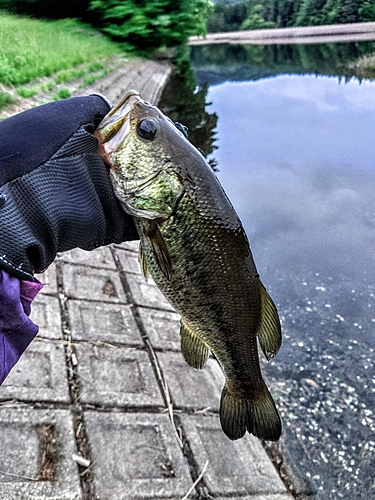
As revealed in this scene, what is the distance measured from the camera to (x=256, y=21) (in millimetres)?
58688

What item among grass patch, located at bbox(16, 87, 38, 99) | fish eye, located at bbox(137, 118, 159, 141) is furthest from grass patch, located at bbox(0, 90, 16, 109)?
fish eye, located at bbox(137, 118, 159, 141)

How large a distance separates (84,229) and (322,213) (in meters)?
5.38

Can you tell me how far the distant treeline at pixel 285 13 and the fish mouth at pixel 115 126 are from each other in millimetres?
47746

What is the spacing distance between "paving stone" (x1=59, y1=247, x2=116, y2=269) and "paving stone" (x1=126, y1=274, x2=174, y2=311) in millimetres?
204

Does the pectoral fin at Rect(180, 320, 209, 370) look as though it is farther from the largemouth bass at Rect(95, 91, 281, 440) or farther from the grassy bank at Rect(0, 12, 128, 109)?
the grassy bank at Rect(0, 12, 128, 109)

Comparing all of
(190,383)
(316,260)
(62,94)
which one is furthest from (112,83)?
(190,383)

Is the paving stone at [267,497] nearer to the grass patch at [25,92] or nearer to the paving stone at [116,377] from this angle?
the paving stone at [116,377]

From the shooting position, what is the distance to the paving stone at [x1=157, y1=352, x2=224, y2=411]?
2.86 metres

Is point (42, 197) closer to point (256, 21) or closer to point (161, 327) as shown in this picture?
point (161, 327)

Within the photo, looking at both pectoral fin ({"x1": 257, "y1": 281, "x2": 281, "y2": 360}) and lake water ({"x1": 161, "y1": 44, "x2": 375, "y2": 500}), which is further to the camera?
lake water ({"x1": 161, "y1": 44, "x2": 375, "y2": 500})

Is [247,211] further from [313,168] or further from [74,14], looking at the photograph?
[74,14]

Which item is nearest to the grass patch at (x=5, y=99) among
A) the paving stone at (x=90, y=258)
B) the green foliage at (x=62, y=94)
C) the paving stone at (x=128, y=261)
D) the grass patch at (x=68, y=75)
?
the green foliage at (x=62, y=94)

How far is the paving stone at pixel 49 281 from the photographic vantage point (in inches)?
126

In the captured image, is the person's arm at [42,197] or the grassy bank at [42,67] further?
the grassy bank at [42,67]
